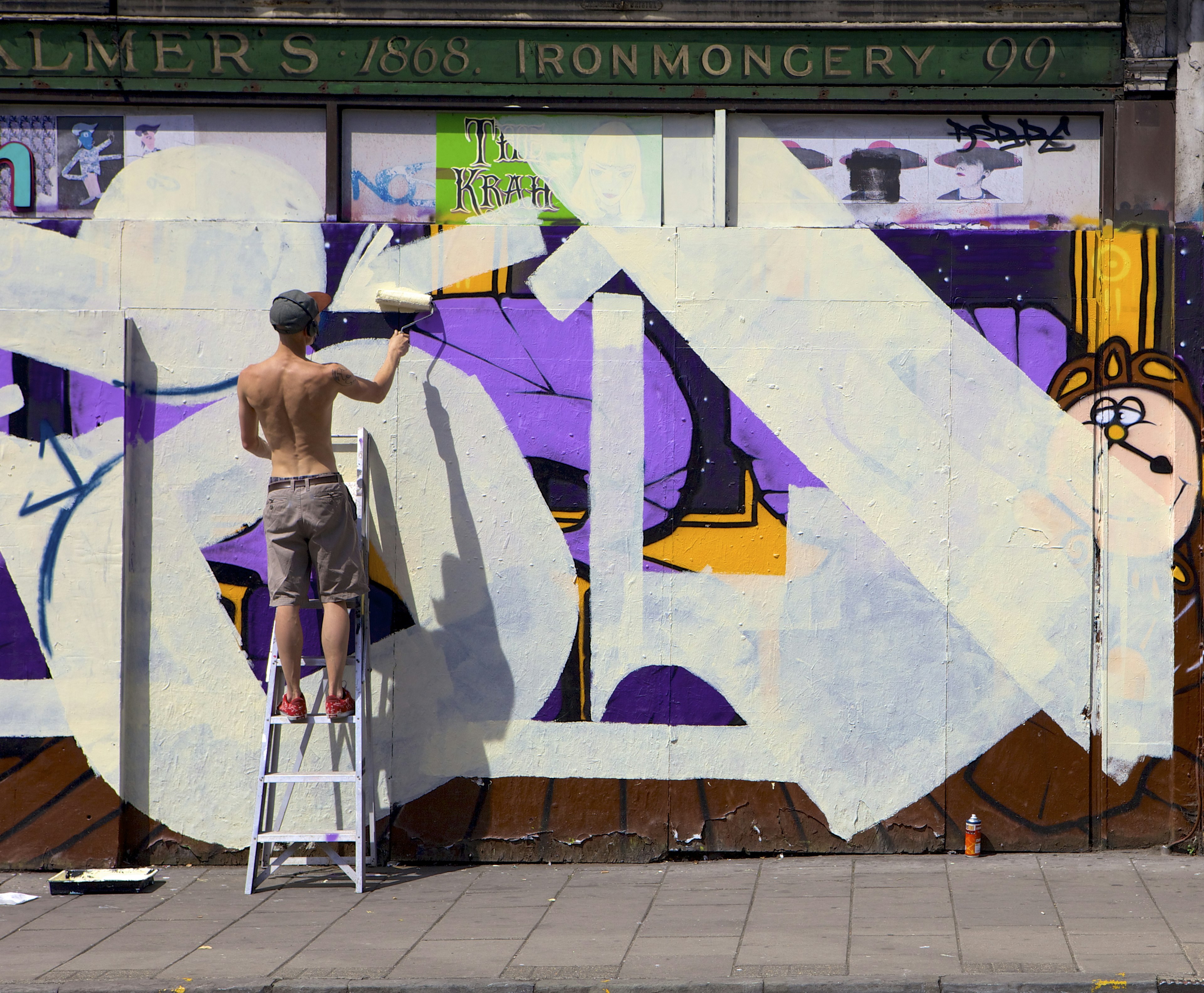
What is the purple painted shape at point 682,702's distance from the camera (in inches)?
247

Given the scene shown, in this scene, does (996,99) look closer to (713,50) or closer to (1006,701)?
(713,50)

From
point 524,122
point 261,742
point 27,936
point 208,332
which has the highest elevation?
point 524,122

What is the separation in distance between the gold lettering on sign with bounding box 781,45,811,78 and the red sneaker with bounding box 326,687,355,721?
12.6 feet

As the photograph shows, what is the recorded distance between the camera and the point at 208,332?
6348 mm

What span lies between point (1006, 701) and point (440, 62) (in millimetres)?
4376

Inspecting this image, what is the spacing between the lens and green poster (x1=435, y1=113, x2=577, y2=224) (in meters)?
6.44

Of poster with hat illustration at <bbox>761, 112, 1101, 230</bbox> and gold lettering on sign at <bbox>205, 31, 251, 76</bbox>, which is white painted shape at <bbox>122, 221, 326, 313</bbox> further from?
poster with hat illustration at <bbox>761, 112, 1101, 230</bbox>

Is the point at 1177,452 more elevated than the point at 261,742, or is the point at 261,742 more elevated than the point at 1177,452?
the point at 1177,452

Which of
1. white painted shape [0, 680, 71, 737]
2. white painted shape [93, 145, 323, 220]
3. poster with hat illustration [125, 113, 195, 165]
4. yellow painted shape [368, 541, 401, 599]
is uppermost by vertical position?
poster with hat illustration [125, 113, 195, 165]

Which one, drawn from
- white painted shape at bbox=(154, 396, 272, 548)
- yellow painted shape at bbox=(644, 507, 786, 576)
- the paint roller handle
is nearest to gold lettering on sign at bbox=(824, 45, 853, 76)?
yellow painted shape at bbox=(644, 507, 786, 576)

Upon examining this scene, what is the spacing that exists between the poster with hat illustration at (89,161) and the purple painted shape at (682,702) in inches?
150

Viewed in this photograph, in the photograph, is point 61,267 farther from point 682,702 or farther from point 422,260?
point 682,702

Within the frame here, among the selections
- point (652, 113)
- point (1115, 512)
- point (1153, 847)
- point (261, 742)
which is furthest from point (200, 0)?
point (1153, 847)

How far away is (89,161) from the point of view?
21.2 feet
